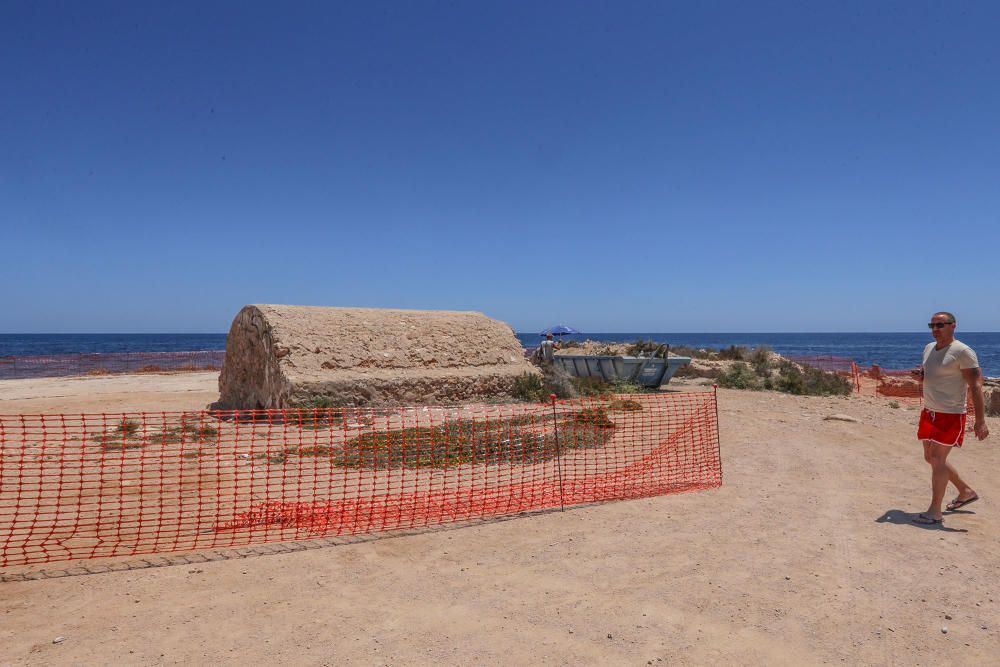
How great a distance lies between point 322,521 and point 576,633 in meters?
3.18

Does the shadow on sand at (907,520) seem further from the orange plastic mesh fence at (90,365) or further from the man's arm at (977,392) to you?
the orange plastic mesh fence at (90,365)

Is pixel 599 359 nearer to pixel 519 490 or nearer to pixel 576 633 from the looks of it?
pixel 519 490

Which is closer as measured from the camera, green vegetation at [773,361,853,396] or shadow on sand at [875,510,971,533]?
shadow on sand at [875,510,971,533]

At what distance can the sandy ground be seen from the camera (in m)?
3.68

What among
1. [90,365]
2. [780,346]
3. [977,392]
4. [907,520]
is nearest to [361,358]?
[907,520]

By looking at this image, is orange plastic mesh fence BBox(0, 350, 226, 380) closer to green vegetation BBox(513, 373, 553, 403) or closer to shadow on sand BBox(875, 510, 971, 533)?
green vegetation BBox(513, 373, 553, 403)

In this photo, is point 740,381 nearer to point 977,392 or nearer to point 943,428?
point 943,428

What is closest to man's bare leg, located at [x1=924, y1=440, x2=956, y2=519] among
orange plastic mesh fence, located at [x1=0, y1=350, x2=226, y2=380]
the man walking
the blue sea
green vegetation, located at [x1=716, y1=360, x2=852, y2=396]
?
the man walking

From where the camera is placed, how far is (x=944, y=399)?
584cm

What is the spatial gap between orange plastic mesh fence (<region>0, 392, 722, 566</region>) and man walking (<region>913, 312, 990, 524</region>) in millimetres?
2314

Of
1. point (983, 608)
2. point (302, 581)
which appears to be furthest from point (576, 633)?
point (983, 608)

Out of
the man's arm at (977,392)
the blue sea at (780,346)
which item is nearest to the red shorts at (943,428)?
the man's arm at (977,392)

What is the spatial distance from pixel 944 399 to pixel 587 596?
156 inches

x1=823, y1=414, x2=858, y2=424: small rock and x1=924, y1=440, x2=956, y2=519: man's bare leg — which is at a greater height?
x1=924, y1=440, x2=956, y2=519: man's bare leg
